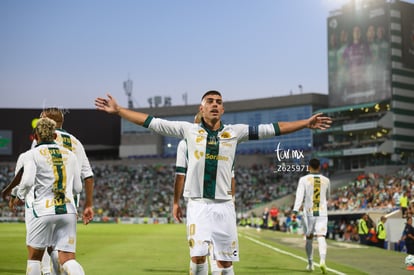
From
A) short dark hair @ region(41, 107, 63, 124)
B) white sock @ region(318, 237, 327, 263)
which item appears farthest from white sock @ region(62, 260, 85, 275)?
white sock @ region(318, 237, 327, 263)

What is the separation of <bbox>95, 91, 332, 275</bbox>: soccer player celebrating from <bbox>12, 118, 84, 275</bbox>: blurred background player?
125cm

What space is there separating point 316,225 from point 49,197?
837 centimetres

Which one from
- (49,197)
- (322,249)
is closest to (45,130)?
(49,197)

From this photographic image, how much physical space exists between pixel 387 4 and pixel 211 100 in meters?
72.7

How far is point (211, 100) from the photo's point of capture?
7.62 meters

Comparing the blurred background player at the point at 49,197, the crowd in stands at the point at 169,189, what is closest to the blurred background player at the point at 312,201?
the blurred background player at the point at 49,197

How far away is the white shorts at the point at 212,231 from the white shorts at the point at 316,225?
7.18 metres

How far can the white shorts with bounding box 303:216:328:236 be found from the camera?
1448 cm

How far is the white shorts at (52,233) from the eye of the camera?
7.40m

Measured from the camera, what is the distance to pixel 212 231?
7551 mm

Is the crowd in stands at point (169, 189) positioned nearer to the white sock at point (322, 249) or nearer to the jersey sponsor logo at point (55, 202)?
the white sock at point (322, 249)

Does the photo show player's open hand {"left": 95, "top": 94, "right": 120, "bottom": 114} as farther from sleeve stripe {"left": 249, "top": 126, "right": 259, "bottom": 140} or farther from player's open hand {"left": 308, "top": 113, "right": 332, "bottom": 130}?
player's open hand {"left": 308, "top": 113, "right": 332, "bottom": 130}

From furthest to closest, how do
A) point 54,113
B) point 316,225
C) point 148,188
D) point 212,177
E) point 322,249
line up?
point 148,188 < point 316,225 < point 322,249 < point 54,113 < point 212,177

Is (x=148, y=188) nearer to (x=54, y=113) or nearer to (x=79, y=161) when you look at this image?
(x=54, y=113)
